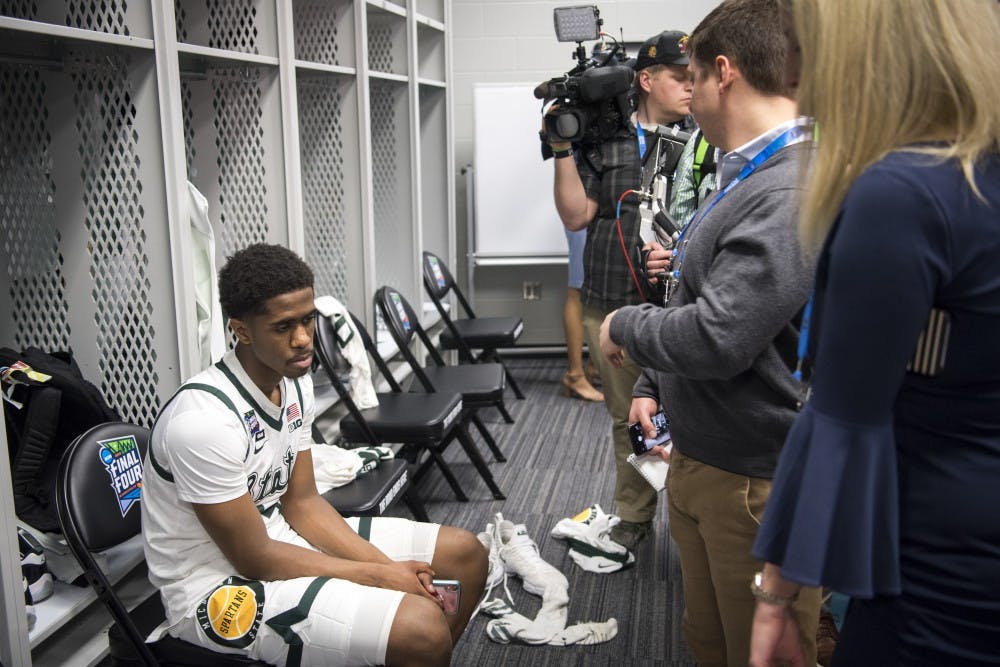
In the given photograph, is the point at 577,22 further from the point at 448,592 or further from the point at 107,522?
the point at 107,522

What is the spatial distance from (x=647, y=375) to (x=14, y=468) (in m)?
1.41

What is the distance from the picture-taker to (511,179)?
5.31 metres

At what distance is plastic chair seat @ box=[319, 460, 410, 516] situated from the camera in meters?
2.46

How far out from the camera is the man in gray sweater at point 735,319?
1344 mm

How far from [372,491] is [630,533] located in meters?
0.95

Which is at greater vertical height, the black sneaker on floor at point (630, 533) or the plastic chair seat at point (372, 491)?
the plastic chair seat at point (372, 491)

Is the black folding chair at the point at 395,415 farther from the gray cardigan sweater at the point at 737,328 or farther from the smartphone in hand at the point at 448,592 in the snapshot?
the gray cardigan sweater at the point at 737,328

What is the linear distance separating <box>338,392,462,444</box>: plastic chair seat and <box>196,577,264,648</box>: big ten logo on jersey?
1343 mm

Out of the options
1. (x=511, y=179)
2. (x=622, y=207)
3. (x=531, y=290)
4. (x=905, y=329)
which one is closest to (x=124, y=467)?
(x=905, y=329)

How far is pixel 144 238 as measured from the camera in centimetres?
220

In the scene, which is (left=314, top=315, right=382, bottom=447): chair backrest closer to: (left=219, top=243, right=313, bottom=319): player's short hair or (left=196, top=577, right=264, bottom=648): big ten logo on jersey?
(left=219, top=243, right=313, bottom=319): player's short hair

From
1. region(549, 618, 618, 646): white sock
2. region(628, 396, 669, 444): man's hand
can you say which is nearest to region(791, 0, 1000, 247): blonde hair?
region(628, 396, 669, 444): man's hand

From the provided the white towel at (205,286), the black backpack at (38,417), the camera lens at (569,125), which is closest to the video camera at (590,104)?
the camera lens at (569,125)

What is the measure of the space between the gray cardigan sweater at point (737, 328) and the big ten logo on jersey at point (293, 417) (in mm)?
767
